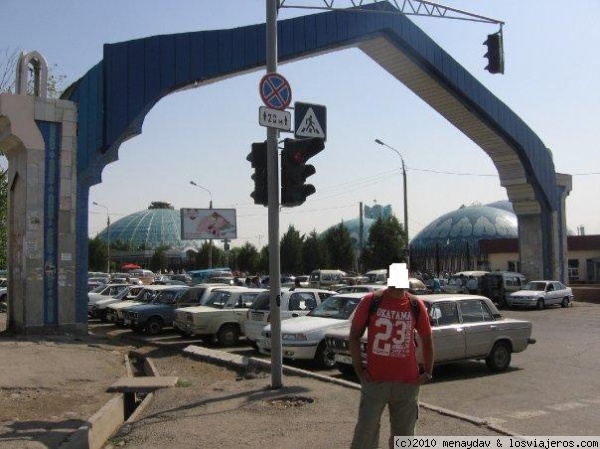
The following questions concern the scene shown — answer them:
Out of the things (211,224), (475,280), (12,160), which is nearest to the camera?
(12,160)

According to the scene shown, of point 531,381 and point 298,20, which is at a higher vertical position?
point 298,20

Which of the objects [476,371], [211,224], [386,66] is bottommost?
[476,371]

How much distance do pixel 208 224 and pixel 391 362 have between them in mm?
47233

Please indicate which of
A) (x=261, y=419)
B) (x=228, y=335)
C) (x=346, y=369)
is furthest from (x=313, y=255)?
(x=261, y=419)

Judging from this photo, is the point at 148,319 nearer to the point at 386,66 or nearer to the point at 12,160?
the point at 12,160

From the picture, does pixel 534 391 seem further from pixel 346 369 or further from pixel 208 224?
pixel 208 224

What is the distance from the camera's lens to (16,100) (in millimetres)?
18719

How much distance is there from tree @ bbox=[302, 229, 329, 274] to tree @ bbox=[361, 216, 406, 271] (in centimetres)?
1050

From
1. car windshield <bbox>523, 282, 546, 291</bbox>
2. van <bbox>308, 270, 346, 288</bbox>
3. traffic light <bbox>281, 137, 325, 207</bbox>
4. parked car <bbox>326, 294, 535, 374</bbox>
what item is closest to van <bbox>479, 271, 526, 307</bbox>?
car windshield <bbox>523, 282, 546, 291</bbox>

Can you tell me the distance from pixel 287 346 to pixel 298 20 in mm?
14642

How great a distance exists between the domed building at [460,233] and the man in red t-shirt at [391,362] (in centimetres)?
7273

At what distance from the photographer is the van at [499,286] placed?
114ft

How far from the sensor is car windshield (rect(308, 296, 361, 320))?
12.7m

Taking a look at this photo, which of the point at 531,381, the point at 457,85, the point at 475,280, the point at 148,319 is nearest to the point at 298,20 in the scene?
the point at 457,85
